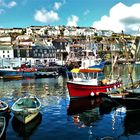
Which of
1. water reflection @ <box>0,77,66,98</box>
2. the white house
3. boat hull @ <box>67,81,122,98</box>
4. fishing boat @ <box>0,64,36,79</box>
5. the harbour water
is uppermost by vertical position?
the white house

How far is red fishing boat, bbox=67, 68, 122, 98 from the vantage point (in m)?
46.8

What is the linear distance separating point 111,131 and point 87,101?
659 inches

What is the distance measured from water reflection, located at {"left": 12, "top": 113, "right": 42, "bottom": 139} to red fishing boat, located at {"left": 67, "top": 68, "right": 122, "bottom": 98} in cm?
1462

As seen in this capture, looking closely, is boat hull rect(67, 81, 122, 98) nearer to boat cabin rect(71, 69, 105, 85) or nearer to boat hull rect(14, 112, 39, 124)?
boat cabin rect(71, 69, 105, 85)

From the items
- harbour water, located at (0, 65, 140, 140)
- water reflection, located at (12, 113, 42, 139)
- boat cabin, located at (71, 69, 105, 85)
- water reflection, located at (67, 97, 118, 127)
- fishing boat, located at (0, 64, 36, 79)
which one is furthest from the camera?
fishing boat, located at (0, 64, 36, 79)

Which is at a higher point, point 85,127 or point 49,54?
point 49,54

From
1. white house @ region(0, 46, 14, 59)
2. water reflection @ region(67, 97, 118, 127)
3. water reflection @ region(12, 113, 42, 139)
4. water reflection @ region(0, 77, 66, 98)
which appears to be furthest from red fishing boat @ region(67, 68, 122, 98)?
white house @ region(0, 46, 14, 59)

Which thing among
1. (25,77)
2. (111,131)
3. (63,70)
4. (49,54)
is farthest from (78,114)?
(49,54)

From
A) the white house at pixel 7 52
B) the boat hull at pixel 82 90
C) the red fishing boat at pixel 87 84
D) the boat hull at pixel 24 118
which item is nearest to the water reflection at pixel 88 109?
the boat hull at pixel 82 90

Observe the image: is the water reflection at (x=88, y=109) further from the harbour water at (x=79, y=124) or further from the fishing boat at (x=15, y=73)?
the fishing boat at (x=15, y=73)

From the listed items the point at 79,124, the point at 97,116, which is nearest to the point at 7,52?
the point at 97,116

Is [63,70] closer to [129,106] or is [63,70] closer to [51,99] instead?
[51,99]

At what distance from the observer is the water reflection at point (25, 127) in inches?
1089

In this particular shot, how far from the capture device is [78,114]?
36.7 meters
